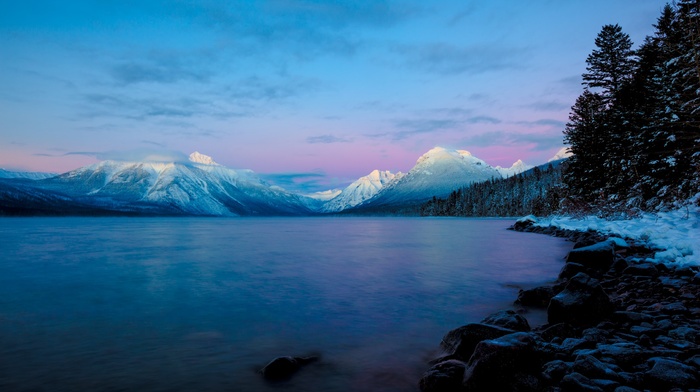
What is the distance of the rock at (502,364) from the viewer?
662cm

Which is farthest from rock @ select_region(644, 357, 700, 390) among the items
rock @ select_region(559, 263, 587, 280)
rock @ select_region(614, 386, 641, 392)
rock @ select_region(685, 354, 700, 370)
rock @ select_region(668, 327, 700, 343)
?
rock @ select_region(559, 263, 587, 280)

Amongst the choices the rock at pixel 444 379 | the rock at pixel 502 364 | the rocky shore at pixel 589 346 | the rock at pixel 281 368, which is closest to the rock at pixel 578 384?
the rocky shore at pixel 589 346

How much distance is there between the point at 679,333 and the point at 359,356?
673cm

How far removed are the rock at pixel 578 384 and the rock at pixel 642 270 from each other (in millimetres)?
11133

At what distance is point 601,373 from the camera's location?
6.26 m

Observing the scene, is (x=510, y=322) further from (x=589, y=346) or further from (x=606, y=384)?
(x=606, y=384)

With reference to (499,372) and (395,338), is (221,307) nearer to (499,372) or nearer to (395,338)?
(395,338)

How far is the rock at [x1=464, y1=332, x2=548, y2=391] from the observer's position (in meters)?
6.62

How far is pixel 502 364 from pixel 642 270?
11.7 m

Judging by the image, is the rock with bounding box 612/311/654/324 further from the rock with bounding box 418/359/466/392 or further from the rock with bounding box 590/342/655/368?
the rock with bounding box 418/359/466/392

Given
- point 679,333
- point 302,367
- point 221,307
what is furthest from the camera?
point 221,307

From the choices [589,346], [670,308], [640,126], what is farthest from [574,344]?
[640,126]

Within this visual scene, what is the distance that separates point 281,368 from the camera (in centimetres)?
858

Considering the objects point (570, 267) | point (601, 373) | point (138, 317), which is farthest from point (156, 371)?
point (570, 267)
